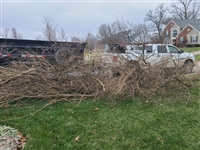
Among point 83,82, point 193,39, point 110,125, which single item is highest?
point 193,39

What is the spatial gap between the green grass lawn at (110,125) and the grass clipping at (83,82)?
31 centimetres

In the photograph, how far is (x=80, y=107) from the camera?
13.3 feet

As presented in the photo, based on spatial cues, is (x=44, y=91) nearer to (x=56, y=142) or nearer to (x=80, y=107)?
(x=80, y=107)

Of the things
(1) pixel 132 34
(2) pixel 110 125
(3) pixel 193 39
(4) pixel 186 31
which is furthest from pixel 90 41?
(4) pixel 186 31

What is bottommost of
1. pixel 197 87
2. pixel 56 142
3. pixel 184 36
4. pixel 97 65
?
pixel 56 142

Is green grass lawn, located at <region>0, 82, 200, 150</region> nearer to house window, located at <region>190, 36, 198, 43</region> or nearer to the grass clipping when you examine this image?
the grass clipping

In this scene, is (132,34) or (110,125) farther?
(132,34)

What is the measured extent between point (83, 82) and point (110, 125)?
1.90 metres

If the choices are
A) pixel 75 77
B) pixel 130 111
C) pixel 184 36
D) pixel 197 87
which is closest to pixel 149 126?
pixel 130 111

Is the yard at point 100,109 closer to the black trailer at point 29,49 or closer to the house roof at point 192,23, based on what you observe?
the black trailer at point 29,49

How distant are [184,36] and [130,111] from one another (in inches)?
1589

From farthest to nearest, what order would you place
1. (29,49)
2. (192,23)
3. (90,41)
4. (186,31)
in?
(192,23) → (186,31) → (90,41) → (29,49)

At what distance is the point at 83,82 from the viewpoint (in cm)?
484

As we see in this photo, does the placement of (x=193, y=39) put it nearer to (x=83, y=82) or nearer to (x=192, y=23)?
(x=192, y=23)
